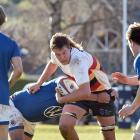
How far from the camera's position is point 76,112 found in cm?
1126

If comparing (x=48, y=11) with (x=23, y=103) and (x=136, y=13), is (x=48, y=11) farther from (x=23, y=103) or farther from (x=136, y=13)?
(x=23, y=103)

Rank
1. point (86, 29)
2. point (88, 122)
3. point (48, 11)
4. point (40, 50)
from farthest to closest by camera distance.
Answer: point (40, 50), point (86, 29), point (48, 11), point (88, 122)

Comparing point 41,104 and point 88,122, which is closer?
point 41,104

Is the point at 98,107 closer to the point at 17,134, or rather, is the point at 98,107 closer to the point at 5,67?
the point at 17,134

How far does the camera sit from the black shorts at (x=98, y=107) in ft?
37.4

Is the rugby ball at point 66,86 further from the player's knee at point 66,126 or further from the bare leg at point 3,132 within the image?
the bare leg at point 3,132

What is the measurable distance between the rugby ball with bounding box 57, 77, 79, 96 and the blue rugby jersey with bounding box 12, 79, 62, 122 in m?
0.26

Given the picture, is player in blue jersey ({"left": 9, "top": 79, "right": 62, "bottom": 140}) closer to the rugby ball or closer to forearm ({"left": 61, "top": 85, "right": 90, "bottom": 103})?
the rugby ball

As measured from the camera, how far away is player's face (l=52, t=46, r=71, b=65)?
1080cm

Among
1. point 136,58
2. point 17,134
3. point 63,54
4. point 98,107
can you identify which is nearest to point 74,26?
point 98,107

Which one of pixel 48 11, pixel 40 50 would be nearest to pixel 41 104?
pixel 48 11

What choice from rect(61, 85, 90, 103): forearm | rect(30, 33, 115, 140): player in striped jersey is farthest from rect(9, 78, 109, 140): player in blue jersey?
rect(61, 85, 90, 103): forearm

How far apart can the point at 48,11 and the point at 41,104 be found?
2586cm

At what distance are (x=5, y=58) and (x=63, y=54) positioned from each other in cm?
124
